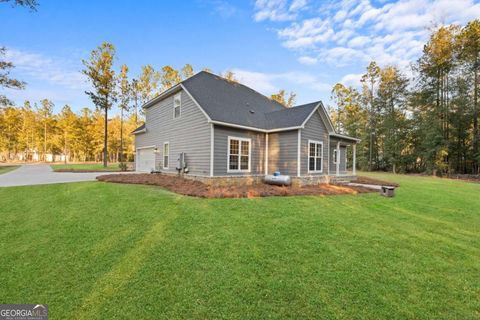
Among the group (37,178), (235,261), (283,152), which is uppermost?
(283,152)

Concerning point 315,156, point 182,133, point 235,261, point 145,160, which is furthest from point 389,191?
point 145,160

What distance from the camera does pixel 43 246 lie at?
402 cm

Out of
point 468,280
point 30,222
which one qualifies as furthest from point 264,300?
point 30,222

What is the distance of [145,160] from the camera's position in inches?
660

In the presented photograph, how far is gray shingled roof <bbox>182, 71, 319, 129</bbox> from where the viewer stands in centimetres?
1122

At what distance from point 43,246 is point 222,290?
376cm

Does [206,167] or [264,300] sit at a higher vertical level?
[206,167]

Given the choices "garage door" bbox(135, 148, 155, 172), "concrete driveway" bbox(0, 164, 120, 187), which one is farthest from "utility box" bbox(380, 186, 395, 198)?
"concrete driveway" bbox(0, 164, 120, 187)

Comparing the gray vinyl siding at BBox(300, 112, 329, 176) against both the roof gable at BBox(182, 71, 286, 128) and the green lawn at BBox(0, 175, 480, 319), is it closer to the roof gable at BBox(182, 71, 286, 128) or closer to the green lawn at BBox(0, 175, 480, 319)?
the roof gable at BBox(182, 71, 286, 128)

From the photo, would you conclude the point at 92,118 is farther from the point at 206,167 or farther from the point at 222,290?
the point at 222,290

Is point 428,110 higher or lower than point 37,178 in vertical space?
higher

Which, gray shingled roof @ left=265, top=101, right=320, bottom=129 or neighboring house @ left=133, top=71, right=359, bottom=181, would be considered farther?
gray shingled roof @ left=265, top=101, right=320, bottom=129

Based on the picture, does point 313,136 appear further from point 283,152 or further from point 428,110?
point 428,110

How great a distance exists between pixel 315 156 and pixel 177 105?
354 inches
